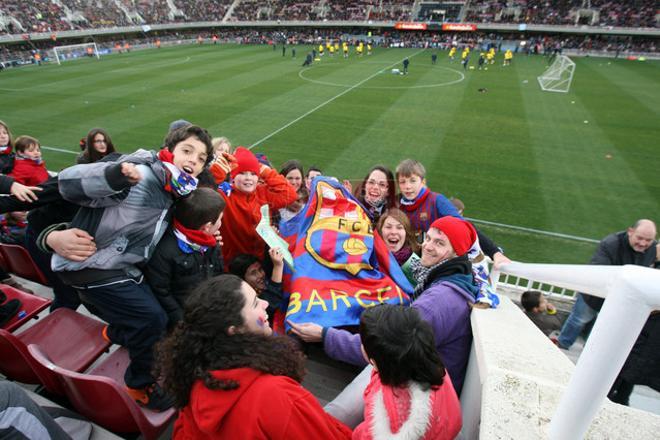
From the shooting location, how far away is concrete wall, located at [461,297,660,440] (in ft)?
4.03

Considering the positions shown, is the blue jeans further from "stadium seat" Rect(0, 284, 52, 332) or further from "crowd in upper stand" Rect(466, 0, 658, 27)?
"crowd in upper stand" Rect(466, 0, 658, 27)

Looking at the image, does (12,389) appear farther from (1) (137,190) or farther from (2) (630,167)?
(2) (630,167)

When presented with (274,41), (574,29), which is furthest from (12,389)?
(574,29)

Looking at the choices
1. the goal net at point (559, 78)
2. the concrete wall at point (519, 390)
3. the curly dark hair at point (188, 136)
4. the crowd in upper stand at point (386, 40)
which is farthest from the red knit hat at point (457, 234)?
the crowd in upper stand at point (386, 40)

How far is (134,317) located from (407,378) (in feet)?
5.91

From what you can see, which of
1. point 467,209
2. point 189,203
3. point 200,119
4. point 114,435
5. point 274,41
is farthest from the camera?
point 274,41

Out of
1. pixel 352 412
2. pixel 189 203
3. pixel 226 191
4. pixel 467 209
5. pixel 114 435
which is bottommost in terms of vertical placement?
pixel 467 209

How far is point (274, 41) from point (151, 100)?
25.3m

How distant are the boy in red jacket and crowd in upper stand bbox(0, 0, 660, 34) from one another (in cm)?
3889

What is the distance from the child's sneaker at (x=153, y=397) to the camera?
245cm

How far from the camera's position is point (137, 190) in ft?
7.67

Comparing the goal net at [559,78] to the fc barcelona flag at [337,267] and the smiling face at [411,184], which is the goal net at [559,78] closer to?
the smiling face at [411,184]

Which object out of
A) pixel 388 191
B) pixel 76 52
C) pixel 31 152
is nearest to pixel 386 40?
pixel 76 52

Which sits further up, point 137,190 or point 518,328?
point 137,190
